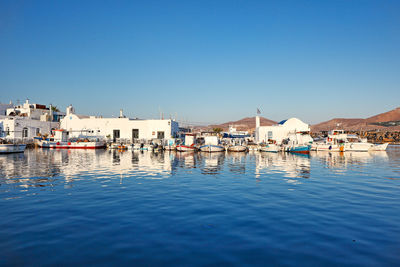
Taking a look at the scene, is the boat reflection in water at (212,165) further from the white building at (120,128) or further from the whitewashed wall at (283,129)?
the whitewashed wall at (283,129)

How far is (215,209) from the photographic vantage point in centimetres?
1177

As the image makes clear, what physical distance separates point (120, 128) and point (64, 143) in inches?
558

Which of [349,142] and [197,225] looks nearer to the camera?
[197,225]

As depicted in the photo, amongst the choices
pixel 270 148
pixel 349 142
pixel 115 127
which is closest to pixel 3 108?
pixel 115 127

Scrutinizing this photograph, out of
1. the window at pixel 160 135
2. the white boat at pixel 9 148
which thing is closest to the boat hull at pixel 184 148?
the window at pixel 160 135

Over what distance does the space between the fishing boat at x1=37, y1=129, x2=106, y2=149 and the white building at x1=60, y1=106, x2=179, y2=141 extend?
5.16 metres

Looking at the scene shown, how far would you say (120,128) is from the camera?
2756 inches

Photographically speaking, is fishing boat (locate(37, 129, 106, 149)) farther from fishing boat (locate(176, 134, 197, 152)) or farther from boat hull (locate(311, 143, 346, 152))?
boat hull (locate(311, 143, 346, 152))

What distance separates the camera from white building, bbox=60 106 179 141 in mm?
67812

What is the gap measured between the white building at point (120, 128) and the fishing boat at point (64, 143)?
5.16 meters

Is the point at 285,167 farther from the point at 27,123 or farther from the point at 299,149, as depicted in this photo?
the point at 27,123

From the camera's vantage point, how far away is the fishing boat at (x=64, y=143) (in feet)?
207

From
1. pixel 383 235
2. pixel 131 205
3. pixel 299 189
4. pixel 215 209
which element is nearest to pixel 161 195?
pixel 131 205

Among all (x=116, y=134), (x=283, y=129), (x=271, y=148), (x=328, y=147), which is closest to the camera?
(x=271, y=148)
